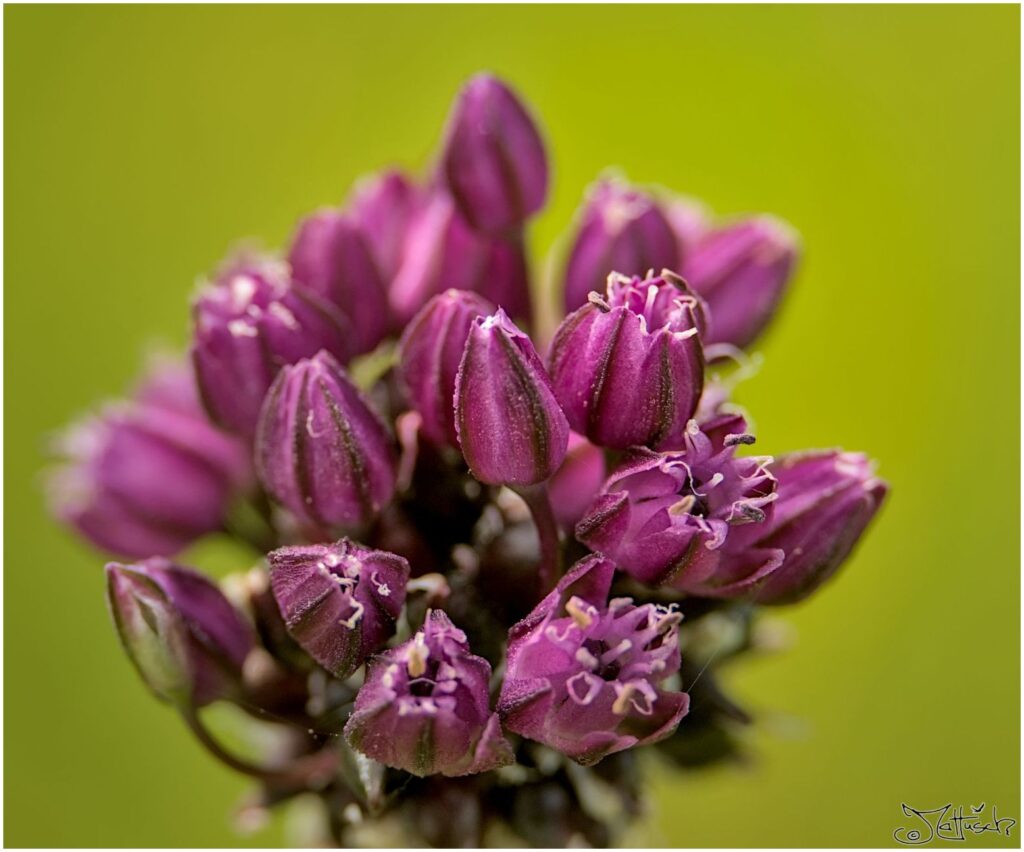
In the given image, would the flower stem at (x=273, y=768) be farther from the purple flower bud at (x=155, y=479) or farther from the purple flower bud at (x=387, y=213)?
the purple flower bud at (x=387, y=213)

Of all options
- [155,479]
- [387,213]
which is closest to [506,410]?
[387,213]

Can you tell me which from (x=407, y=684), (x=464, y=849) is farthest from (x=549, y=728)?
(x=464, y=849)

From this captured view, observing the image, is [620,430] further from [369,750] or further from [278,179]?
[278,179]

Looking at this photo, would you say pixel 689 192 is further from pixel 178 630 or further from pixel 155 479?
pixel 178 630

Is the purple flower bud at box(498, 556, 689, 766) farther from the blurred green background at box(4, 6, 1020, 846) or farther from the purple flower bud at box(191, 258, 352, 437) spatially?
the blurred green background at box(4, 6, 1020, 846)

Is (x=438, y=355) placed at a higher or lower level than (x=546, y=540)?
higher
